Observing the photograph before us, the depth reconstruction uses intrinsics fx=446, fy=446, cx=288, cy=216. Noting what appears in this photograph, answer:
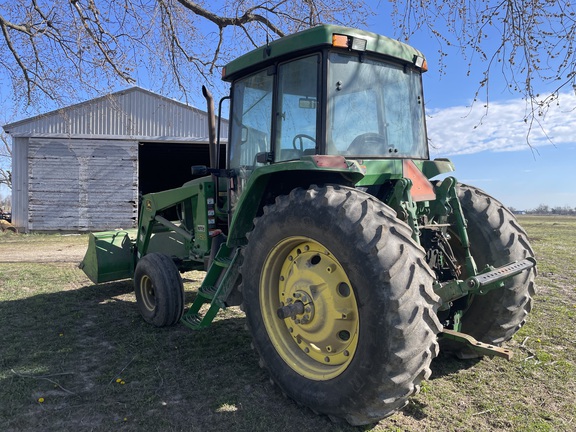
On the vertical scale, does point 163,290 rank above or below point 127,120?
below

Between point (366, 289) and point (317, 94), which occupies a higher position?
point (317, 94)

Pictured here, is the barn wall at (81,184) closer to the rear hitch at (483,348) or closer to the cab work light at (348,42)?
the cab work light at (348,42)

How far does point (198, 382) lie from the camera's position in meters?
3.52

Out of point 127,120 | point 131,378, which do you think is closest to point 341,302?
point 131,378

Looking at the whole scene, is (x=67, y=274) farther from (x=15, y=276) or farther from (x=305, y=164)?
(x=305, y=164)

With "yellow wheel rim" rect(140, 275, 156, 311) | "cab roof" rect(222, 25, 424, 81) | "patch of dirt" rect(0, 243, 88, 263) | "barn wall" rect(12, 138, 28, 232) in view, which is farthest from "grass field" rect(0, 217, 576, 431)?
"barn wall" rect(12, 138, 28, 232)

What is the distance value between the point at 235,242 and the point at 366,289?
→ 1.64 m

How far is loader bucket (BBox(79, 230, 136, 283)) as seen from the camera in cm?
603

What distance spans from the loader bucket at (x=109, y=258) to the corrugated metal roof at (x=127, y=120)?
10.8 metres

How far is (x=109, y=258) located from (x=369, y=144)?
4151 millimetres

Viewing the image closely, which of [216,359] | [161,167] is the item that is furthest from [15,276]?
[161,167]

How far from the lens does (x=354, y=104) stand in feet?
11.6

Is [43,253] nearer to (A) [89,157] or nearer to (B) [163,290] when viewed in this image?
(A) [89,157]

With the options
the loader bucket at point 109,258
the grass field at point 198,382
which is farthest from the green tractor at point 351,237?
the loader bucket at point 109,258
